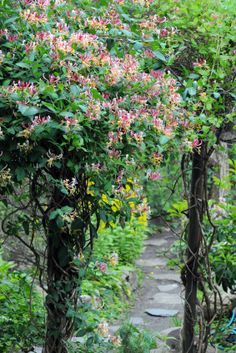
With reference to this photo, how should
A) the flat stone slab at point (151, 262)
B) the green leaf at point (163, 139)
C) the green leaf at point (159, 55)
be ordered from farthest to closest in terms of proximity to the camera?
the flat stone slab at point (151, 262) → the green leaf at point (159, 55) → the green leaf at point (163, 139)

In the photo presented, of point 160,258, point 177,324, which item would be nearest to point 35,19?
point 177,324

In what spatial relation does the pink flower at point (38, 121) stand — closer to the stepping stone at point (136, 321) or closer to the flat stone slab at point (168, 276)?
the stepping stone at point (136, 321)

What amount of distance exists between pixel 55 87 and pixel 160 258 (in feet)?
22.6

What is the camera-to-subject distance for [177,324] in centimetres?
615

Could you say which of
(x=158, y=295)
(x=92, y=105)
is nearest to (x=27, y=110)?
(x=92, y=105)

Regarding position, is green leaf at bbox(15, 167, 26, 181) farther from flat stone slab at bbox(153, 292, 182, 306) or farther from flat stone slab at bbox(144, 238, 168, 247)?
A: flat stone slab at bbox(144, 238, 168, 247)

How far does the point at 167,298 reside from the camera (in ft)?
24.3

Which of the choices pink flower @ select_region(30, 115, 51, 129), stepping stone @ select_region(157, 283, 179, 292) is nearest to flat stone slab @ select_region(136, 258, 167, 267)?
stepping stone @ select_region(157, 283, 179, 292)

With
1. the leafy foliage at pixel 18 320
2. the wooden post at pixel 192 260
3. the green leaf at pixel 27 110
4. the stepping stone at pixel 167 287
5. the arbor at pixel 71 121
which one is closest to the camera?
the green leaf at pixel 27 110

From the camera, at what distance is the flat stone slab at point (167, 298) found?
7.23 metres

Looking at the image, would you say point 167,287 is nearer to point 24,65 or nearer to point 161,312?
point 161,312

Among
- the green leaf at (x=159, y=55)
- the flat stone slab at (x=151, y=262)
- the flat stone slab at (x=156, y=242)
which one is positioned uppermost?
the green leaf at (x=159, y=55)

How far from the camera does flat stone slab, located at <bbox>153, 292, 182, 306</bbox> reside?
723cm

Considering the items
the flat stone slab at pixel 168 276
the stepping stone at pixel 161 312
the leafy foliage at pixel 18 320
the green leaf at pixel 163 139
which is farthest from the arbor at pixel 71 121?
the flat stone slab at pixel 168 276
